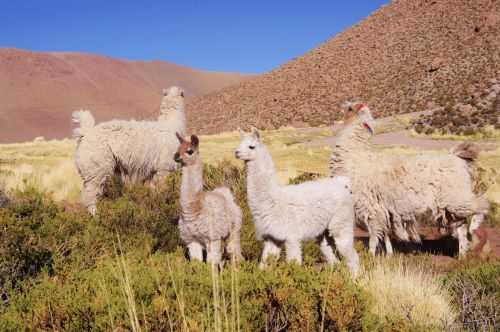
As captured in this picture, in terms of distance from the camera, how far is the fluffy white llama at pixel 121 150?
10336mm

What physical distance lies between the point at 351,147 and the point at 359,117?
1.61ft

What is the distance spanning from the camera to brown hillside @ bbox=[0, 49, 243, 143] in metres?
128

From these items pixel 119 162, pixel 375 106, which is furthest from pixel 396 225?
pixel 375 106

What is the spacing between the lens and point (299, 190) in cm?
658

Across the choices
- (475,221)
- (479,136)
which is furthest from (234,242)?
(479,136)

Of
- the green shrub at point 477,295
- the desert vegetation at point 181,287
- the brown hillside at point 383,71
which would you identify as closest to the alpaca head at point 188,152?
the desert vegetation at point 181,287

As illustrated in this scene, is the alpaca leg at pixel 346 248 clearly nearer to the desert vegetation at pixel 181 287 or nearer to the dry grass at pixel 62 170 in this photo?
the desert vegetation at pixel 181 287

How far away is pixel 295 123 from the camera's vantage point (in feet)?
208

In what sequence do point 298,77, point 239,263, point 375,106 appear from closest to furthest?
point 239,263, point 375,106, point 298,77

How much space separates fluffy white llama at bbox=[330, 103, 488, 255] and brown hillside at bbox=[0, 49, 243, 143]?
4204 inches

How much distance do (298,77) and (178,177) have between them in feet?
231

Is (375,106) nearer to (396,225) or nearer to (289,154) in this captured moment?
(289,154)

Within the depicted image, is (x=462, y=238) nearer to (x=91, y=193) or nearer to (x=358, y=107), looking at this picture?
(x=358, y=107)

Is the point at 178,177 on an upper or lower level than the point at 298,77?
lower
